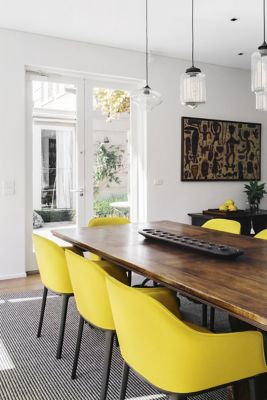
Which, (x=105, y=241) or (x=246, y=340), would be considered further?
(x=105, y=241)

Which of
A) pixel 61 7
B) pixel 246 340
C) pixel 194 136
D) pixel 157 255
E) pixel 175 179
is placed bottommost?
pixel 246 340

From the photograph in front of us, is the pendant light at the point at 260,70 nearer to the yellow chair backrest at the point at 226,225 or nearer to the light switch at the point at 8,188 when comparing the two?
the yellow chair backrest at the point at 226,225

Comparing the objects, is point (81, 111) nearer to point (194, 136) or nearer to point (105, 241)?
point (194, 136)

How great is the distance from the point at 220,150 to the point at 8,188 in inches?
121

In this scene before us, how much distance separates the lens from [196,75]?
8.95 ft

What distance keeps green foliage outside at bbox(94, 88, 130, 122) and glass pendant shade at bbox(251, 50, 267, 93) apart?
9.86 ft

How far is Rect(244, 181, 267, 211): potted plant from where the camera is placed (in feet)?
19.3

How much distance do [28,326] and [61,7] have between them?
2970 millimetres

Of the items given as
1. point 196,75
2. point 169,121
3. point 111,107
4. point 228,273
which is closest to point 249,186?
point 169,121

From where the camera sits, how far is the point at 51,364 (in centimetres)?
249

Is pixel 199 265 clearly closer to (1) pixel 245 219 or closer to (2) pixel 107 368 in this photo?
(2) pixel 107 368

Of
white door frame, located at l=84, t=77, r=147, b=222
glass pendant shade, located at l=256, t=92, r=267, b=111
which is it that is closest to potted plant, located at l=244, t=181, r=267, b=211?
white door frame, located at l=84, t=77, r=147, b=222

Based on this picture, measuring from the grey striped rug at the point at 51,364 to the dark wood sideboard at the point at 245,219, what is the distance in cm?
210

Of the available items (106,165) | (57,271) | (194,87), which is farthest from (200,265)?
(106,165)
